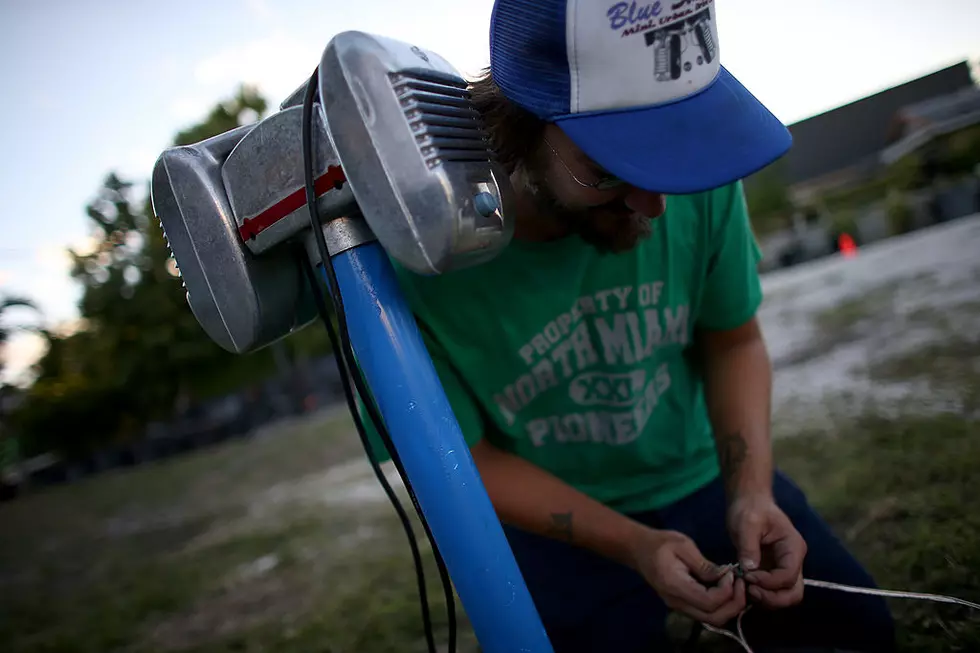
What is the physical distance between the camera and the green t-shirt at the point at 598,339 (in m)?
1.14

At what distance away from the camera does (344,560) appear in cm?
257

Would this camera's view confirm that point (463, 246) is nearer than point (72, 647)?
Yes

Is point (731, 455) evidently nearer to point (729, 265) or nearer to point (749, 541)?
point (749, 541)

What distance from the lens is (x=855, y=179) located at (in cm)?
1480

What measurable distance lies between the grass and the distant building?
2740mm

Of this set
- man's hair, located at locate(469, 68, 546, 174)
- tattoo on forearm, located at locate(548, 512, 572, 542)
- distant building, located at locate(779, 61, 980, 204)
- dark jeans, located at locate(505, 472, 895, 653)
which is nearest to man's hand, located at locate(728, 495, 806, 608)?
dark jeans, located at locate(505, 472, 895, 653)

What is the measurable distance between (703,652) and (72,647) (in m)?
→ 2.37

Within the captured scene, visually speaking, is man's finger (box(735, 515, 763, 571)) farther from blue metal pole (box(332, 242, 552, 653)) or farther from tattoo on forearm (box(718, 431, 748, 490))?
blue metal pole (box(332, 242, 552, 653))

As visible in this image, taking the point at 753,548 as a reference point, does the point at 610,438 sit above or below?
above

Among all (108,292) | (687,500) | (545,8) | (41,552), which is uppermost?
(108,292)

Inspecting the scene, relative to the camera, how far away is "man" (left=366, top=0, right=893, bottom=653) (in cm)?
77

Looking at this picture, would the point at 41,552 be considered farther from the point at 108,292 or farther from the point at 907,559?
the point at 108,292

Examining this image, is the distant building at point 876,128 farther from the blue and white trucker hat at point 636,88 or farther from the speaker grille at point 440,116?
the speaker grille at point 440,116

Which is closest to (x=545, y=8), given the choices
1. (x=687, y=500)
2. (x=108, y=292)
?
(x=687, y=500)
